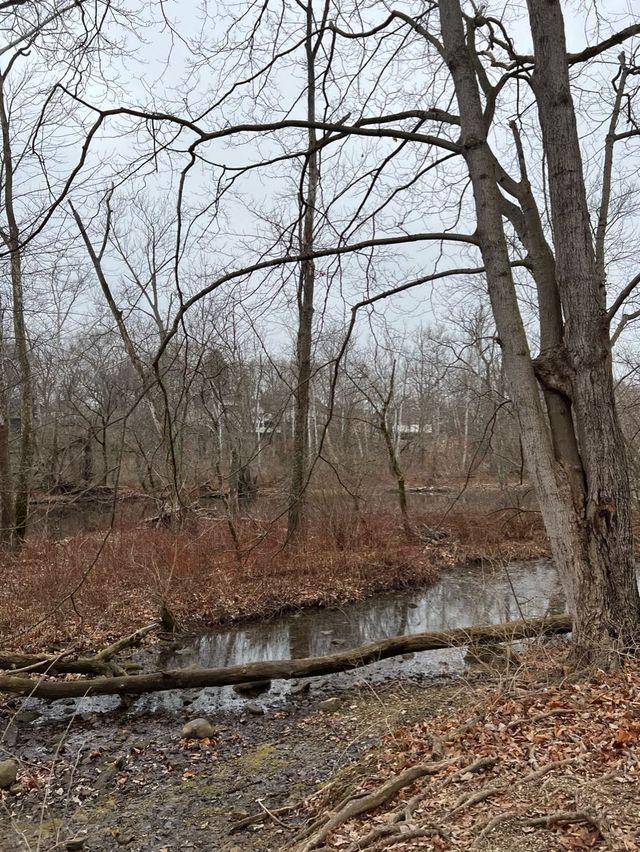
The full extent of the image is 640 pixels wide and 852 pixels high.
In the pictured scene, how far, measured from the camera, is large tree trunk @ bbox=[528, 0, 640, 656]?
4.90m

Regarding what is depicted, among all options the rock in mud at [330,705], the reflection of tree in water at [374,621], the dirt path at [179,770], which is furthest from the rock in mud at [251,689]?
the reflection of tree in water at [374,621]

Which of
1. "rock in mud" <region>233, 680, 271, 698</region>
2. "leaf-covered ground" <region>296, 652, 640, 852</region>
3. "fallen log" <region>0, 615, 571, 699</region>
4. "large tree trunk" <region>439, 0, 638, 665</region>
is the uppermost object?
"large tree trunk" <region>439, 0, 638, 665</region>

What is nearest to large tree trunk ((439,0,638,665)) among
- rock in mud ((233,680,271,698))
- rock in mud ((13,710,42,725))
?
rock in mud ((233,680,271,698))

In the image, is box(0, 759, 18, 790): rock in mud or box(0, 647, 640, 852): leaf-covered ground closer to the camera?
box(0, 647, 640, 852): leaf-covered ground

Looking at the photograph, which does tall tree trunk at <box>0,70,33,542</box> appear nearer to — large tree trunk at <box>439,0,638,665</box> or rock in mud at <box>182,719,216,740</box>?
rock in mud at <box>182,719,216,740</box>

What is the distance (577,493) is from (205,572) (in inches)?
323

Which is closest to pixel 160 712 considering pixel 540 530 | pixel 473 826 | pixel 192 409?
pixel 473 826

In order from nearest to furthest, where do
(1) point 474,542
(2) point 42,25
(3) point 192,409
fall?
(2) point 42,25
(1) point 474,542
(3) point 192,409

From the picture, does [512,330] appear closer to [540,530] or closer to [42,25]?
[42,25]

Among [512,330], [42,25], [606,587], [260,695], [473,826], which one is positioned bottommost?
[260,695]

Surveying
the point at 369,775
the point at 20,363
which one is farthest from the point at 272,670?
the point at 20,363

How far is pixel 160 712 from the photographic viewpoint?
23.0 feet

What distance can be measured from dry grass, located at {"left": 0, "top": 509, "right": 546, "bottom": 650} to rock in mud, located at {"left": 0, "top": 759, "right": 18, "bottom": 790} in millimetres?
2536

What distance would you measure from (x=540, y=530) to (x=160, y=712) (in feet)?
42.7
